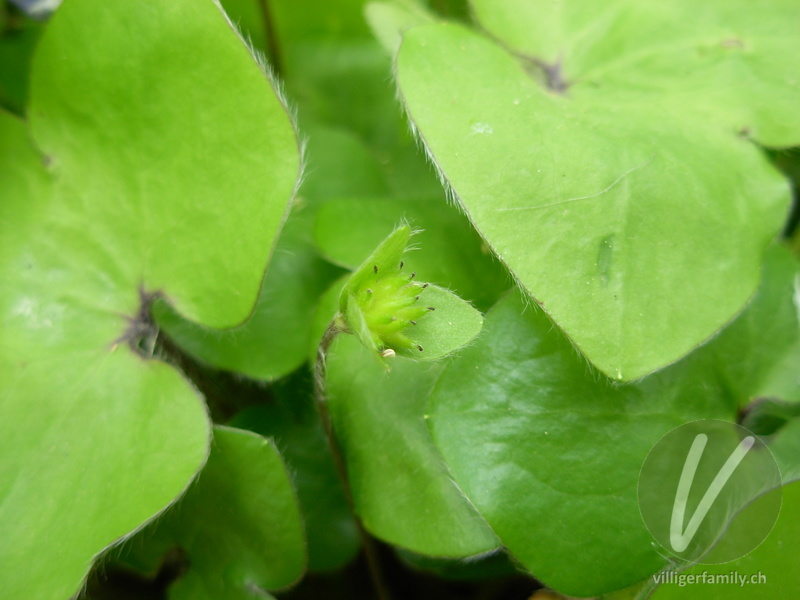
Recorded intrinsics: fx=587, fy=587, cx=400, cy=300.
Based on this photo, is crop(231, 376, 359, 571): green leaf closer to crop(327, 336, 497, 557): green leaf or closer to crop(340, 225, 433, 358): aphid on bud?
crop(327, 336, 497, 557): green leaf

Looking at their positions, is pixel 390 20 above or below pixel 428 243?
above

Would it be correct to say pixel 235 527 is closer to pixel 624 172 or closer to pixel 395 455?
pixel 395 455

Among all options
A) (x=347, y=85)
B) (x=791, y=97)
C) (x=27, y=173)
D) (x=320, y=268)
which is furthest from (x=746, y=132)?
(x=27, y=173)

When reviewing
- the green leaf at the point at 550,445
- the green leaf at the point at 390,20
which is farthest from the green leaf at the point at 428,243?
the green leaf at the point at 390,20

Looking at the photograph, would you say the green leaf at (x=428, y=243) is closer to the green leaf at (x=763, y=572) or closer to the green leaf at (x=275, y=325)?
the green leaf at (x=275, y=325)

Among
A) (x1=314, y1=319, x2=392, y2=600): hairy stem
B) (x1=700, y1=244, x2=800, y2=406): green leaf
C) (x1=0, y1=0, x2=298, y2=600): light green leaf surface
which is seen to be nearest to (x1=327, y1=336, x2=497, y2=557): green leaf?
(x1=314, y1=319, x2=392, y2=600): hairy stem

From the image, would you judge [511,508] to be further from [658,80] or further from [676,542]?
[658,80]

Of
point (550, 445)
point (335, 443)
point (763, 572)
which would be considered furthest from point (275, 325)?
point (763, 572)
